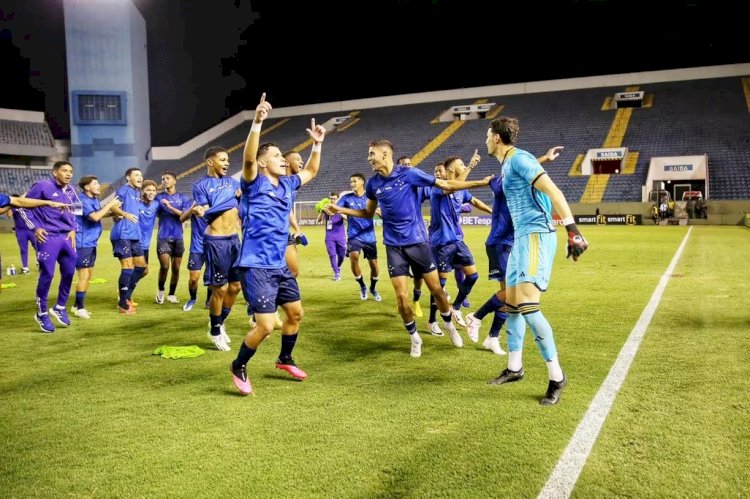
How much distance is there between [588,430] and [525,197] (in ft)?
5.92

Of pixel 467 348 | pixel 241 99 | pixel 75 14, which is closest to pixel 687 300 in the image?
pixel 467 348

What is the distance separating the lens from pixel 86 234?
8.97 m

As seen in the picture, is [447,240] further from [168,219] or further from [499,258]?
[168,219]

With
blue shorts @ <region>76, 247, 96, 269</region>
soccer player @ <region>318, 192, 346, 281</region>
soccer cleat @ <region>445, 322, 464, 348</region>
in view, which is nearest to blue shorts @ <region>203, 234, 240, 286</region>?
soccer cleat @ <region>445, 322, 464, 348</region>

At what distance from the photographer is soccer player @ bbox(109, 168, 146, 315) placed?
9.26m

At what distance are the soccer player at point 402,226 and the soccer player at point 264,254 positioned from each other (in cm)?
127

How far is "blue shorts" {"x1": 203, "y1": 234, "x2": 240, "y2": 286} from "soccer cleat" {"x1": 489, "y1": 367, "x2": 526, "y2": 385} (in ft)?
11.0

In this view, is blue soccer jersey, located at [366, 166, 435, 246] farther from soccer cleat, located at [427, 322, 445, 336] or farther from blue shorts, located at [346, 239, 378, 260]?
blue shorts, located at [346, 239, 378, 260]

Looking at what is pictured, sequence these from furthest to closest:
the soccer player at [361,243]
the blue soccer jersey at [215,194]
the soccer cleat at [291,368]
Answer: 1. the soccer player at [361,243]
2. the blue soccer jersey at [215,194]
3. the soccer cleat at [291,368]

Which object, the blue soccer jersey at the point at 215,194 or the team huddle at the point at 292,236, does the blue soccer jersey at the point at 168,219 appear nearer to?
the team huddle at the point at 292,236

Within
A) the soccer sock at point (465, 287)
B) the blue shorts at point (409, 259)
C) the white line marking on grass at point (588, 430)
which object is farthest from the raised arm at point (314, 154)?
the white line marking on grass at point (588, 430)

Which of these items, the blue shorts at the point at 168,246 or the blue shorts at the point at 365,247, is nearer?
the blue shorts at the point at 168,246

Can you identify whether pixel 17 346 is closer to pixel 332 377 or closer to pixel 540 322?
pixel 332 377

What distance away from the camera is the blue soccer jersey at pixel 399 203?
637 centimetres
